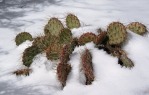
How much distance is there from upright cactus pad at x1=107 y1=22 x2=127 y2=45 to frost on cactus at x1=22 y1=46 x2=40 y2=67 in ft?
2.53

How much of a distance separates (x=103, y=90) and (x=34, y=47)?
3.06ft

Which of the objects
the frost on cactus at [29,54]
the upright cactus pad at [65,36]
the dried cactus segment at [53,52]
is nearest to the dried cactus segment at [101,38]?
the upright cactus pad at [65,36]

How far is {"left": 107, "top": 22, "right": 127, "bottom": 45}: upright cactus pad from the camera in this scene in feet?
10.9

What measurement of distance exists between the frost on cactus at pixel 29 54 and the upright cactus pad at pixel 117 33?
0.77 metres

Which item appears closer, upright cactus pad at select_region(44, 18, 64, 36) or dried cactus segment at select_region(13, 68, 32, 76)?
dried cactus segment at select_region(13, 68, 32, 76)

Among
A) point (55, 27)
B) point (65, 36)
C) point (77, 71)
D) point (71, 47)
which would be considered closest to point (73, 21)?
point (55, 27)

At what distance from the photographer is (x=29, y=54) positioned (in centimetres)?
342

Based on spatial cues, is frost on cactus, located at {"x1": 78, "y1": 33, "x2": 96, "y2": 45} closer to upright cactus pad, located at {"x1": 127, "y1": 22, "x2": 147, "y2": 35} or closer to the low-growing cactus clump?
the low-growing cactus clump

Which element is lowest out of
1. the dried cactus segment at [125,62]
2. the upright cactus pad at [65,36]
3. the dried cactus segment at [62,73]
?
the dried cactus segment at [62,73]

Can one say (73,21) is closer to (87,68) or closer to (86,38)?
(86,38)

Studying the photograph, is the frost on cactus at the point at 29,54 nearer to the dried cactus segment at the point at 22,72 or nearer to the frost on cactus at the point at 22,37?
the dried cactus segment at the point at 22,72

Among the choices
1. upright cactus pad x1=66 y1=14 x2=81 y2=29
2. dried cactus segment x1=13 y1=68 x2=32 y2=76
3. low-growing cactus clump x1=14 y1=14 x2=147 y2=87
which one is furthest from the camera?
upright cactus pad x1=66 y1=14 x2=81 y2=29

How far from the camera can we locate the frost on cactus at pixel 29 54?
339 cm

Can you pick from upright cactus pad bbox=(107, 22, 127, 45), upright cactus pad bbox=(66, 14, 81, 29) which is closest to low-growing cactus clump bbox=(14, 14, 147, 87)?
upright cactus pad bbox=(107, 22, 127, 45)
